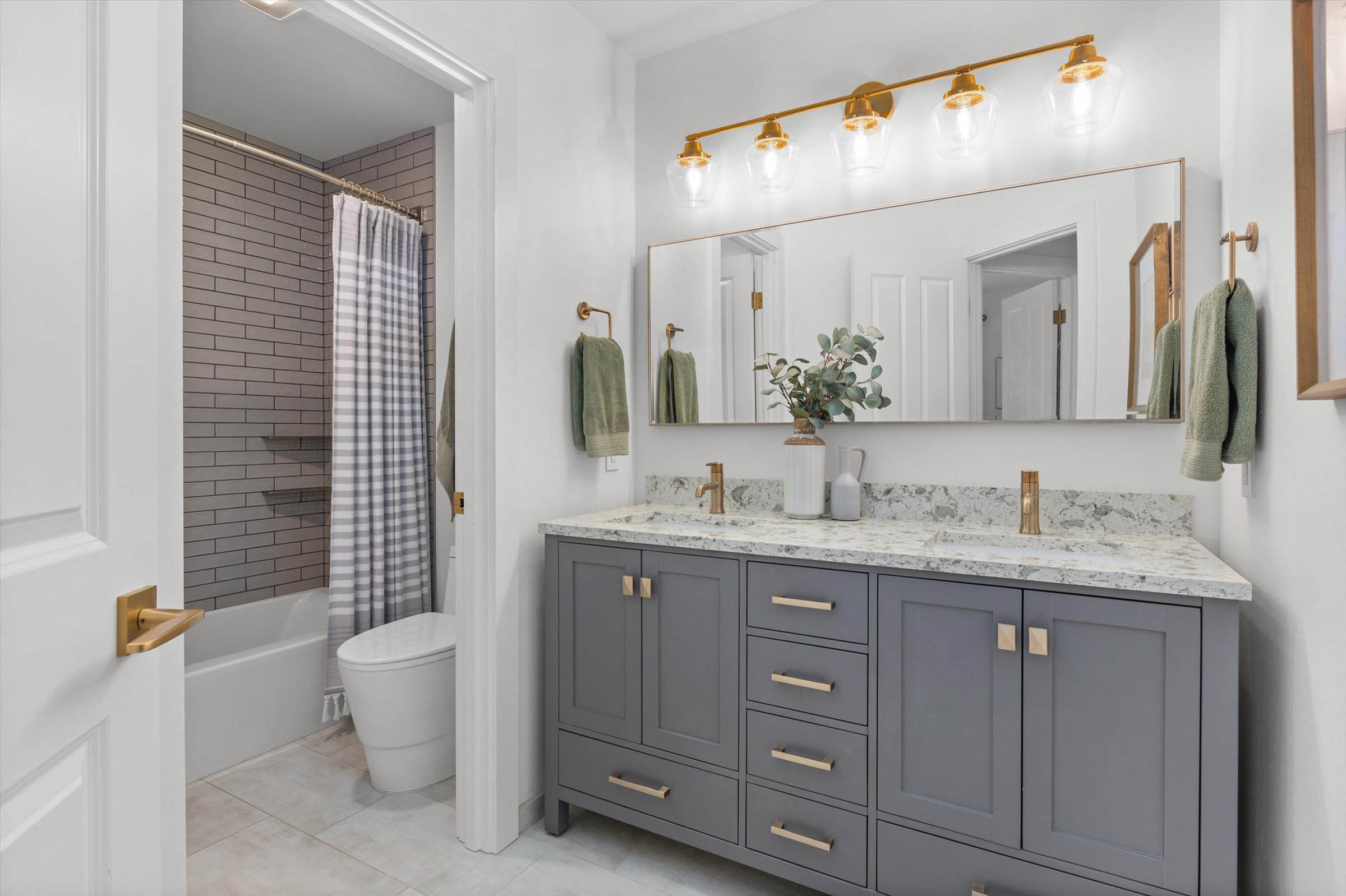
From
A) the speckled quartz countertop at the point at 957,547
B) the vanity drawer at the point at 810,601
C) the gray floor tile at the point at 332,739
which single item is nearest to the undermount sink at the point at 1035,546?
the speckled quartz countertop at the point at 957,547

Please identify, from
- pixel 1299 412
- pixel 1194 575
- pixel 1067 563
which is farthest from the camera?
pixel 1067 563

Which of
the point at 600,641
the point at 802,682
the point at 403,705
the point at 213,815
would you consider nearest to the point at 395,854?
the point at 403,705

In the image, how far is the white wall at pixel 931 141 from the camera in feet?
5.74

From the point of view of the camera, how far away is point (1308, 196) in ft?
3.23

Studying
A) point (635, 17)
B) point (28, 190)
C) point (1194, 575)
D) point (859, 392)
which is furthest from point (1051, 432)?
point (28, 190)

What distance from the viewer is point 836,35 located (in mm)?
2201

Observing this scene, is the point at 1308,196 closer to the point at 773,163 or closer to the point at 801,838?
the point at 773,163

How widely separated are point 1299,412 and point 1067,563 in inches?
18.2

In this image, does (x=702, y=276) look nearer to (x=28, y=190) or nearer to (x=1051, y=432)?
(x=1051, y=432)

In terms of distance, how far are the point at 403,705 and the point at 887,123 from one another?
7.90 ft

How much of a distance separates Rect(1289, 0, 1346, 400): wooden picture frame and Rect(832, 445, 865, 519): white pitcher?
1.12m

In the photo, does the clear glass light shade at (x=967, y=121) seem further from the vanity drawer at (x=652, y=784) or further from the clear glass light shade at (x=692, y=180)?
the vanity drawer at (x=652, y=784)

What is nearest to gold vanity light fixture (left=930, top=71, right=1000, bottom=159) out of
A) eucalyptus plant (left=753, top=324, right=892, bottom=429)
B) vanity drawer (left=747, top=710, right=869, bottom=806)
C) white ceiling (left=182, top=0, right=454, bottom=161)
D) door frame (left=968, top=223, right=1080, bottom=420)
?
door frame (left=968, top=223, right=1080, bottom=420)

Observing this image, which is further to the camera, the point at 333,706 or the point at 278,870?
the point at 333,706
